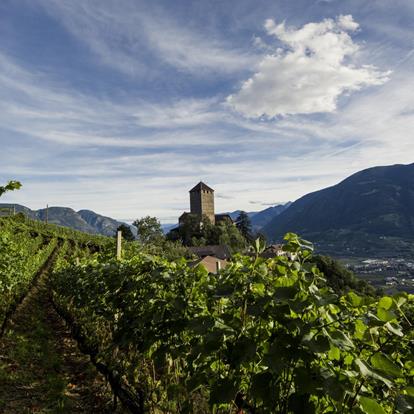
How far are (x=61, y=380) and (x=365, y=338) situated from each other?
210 inches

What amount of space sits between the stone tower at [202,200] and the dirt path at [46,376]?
359 feet

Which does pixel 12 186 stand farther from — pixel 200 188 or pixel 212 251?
pixel 200 188

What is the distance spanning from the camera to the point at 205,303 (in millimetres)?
2992

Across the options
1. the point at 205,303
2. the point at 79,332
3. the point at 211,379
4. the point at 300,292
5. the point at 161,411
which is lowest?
the point at 79,332

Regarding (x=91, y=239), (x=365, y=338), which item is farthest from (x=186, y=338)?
(x=91, y=239)

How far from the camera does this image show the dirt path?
14.9 ft

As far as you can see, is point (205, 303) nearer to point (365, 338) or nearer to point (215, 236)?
point (365, 338)

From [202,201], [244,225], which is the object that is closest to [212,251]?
[244,225]

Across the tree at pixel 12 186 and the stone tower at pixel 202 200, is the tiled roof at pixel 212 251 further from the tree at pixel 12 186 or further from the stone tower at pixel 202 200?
the tree at pixel 12 186

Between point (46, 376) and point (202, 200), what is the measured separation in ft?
373

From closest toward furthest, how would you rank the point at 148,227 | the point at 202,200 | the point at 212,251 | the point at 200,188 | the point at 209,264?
1. the point at 209,264
2. the point at 212,251
3. the point at 148,227
4. the point at 202,200
5. the point at 200,188

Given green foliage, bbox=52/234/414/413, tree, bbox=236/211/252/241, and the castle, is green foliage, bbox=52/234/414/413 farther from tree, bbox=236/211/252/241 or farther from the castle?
the castle

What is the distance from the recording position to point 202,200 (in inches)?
4692

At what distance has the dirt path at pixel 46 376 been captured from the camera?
4.55 meters
